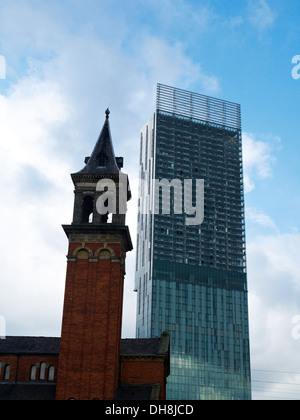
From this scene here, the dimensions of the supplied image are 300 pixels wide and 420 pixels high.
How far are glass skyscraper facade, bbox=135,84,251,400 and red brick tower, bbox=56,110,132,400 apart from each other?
320ft

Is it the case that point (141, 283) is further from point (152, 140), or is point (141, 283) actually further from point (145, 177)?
point (152, 140)

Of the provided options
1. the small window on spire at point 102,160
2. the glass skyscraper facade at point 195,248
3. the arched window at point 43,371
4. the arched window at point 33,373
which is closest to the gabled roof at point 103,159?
the small window on spire at point 102,160

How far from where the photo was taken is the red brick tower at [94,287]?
141 feet

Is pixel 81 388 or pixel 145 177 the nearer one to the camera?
pixel 81 388

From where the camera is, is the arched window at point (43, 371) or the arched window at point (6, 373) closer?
the arched window at point (43, 371)

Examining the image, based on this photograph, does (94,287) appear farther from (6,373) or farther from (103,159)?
(103,159)

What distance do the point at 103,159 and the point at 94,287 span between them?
12.8 metres

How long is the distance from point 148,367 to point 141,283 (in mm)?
108335

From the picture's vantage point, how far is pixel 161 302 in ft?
476

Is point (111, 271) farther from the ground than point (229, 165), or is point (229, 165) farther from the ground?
point (229, 165)

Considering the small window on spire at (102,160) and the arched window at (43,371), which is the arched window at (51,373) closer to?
the arched window at (43,371)

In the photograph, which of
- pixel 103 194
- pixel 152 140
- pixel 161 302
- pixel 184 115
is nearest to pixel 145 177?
pixel 152 140

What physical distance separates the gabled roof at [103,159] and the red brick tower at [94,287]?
130mm

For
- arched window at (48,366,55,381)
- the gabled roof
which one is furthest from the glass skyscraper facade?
arched window at (48,366,55,381)
